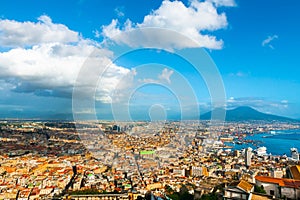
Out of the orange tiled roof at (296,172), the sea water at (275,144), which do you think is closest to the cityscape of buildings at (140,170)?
the orange tiled roof at (296,172)

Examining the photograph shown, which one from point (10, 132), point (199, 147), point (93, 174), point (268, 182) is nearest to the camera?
point (268, 182)

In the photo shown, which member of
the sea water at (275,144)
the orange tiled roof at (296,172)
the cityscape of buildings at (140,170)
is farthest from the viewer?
the sea water at (275,144)

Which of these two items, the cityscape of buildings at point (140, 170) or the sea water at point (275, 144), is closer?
the cityscape of buildings at point (140, 170)

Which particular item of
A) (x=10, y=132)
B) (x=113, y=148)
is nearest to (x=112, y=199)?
(x=113, y=148)

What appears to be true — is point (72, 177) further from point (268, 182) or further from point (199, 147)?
point (199, 147)

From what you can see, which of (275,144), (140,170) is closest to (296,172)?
(140,170)

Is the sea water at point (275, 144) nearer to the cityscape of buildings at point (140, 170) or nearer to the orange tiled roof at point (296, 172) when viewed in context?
the cityscape of buildings at point (140, 170)

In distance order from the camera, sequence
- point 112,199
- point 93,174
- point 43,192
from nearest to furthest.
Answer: point 112,199 → point 43,192 → point 93,174

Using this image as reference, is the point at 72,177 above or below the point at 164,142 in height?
below
